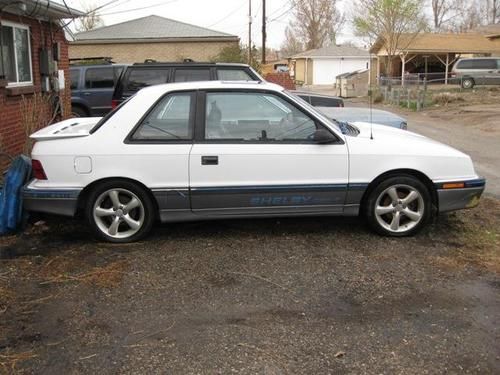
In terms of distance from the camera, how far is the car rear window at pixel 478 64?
35.8 m

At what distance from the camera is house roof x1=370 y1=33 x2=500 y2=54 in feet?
143

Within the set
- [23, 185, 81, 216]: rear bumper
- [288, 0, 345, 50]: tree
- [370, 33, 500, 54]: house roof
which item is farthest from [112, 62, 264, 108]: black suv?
[288, 0, 345, 50]: tree

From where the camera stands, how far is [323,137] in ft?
17.8

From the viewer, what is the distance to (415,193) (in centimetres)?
561

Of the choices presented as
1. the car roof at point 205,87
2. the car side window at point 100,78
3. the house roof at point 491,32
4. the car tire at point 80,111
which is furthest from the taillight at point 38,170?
the house roof at point 491,32

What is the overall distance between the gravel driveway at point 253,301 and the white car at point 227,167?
337mm

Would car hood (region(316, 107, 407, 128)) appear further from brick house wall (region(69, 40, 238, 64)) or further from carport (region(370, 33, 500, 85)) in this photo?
carport (region(370, 33, 500, 85))

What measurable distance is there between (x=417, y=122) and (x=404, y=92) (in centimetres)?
804

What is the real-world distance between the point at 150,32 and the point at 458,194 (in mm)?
29077

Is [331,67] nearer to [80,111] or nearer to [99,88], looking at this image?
[99,88]

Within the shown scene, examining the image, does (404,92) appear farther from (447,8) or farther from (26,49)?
(447,8)

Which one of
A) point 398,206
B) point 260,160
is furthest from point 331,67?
point 260,160

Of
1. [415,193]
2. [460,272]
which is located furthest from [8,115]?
[460,272]

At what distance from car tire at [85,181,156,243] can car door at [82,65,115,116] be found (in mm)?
10302
